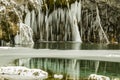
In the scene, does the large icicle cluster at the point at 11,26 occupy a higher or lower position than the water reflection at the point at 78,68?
higher

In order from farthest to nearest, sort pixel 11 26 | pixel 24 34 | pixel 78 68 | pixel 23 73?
pixel 24 34 < pixel 11 26 < pixel 78 68 < pixel 23 73

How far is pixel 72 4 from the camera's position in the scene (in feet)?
214

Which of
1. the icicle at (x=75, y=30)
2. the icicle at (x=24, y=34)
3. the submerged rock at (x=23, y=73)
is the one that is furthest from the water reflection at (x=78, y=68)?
the icicle at (x=75, y=30)

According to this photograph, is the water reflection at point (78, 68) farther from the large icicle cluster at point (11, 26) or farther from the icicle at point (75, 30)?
the icicle at point (75, 30)

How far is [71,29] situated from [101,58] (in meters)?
34.7

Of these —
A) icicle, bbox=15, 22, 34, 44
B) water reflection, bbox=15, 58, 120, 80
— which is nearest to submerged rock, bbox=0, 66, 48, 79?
water reflection, bbox=15, 58, 120, 80

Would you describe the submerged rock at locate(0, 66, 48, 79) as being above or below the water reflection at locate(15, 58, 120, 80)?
above

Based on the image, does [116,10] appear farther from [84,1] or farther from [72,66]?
[72,66]

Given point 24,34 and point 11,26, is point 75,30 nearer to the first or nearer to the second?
point 24,34

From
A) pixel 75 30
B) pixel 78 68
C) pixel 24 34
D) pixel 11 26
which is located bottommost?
pixel 78 68

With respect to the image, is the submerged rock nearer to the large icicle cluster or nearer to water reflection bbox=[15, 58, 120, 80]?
water reflection bbox=[15, 58, 120, 80]

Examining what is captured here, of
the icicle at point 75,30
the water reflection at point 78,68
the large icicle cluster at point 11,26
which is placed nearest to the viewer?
the water reflection at point 78,68

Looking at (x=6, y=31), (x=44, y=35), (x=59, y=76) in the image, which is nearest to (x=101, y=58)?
(x=59, y=76)

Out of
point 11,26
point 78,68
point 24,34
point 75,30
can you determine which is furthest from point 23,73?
point 75,30
